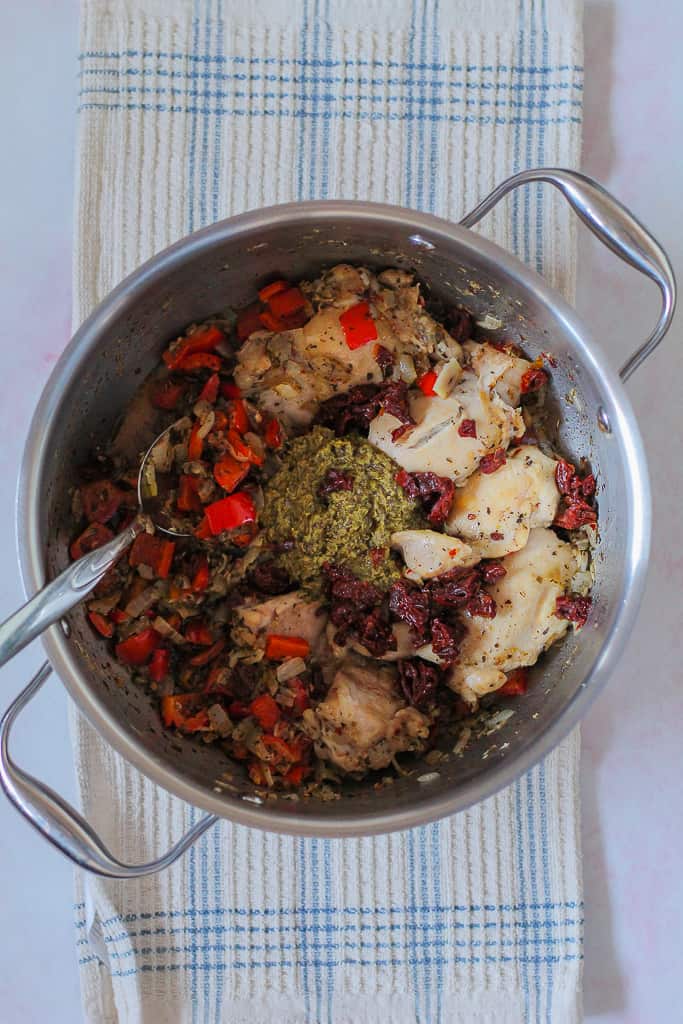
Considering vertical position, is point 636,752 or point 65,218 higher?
point 65,218

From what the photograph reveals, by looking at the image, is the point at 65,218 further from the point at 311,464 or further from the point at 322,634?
the point at 322,634

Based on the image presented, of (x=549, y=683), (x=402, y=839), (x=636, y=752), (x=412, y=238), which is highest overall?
(x=412, y=238)

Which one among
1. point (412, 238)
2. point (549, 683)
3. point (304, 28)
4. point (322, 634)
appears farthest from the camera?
point (304, 28)

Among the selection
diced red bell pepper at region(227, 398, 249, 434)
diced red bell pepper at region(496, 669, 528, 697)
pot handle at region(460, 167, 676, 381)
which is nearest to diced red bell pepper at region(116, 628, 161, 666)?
diced red bell pepper at region(227, 398, 249, 434)

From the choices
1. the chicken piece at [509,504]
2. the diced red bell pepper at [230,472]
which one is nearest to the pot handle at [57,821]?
the diced red bell pepper at [230,472]

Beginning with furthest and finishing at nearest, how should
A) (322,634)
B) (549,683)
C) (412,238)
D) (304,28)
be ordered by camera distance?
(304,28) < (322,634) < (549,683) < (412,238)

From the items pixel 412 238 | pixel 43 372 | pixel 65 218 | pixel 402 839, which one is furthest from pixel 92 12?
pixel 402 839
